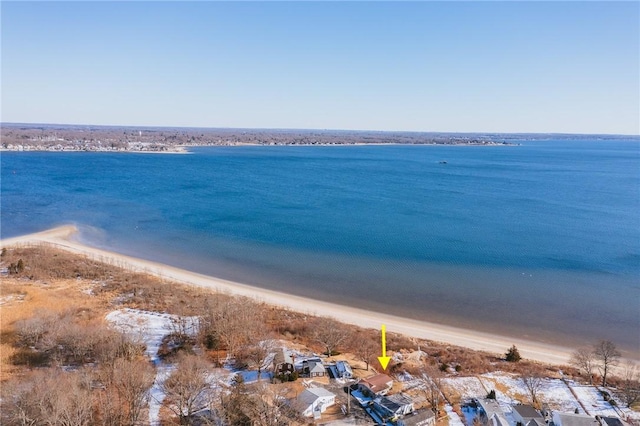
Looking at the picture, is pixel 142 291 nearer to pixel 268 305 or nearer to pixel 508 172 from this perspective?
pixel 268 305

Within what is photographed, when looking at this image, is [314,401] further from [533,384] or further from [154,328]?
[154,328]

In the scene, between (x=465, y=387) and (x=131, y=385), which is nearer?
(x=131, y=385)

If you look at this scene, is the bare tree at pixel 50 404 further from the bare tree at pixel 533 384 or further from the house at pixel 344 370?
the bare tree at pixel 533 384

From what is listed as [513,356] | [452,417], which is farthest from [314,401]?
[513,356]

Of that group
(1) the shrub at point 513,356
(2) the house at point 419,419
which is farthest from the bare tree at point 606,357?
(2) the house at point 419,419

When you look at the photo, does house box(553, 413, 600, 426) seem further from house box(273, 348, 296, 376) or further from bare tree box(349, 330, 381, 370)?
house box(273, 348, 296, 376)

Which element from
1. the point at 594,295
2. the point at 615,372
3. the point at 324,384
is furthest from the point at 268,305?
the point at 594,295

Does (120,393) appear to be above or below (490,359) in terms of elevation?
above
